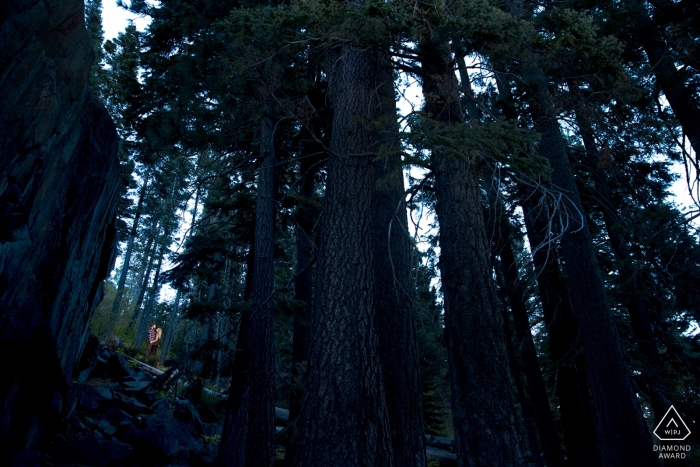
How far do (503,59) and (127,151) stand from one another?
69.8 ft

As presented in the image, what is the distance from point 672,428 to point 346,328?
32.0ft

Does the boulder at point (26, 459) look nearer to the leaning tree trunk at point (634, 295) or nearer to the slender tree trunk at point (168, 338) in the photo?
the leaning tree trunk at point (634, 295)

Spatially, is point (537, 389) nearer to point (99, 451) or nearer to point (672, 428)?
point (672, 428)

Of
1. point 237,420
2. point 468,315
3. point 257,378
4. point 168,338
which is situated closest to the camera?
point 468,315

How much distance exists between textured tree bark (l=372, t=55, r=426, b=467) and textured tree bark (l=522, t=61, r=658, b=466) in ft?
8.02

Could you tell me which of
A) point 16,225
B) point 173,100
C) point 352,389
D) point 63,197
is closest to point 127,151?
point 173,100

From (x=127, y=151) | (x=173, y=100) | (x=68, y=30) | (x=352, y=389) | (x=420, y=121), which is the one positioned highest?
(x=127, y=151)

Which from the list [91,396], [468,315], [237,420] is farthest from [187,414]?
[468,315]

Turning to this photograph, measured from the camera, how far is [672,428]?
940 centimetres

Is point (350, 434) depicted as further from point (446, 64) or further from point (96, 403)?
point (96, 403)

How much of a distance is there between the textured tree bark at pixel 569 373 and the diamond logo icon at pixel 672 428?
4.56 ft

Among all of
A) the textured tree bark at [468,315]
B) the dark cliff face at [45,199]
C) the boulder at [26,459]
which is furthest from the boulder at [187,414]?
the textured tree bark at [468,315]

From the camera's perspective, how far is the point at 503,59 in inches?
249

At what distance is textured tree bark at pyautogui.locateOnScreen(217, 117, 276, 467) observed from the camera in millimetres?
7133
